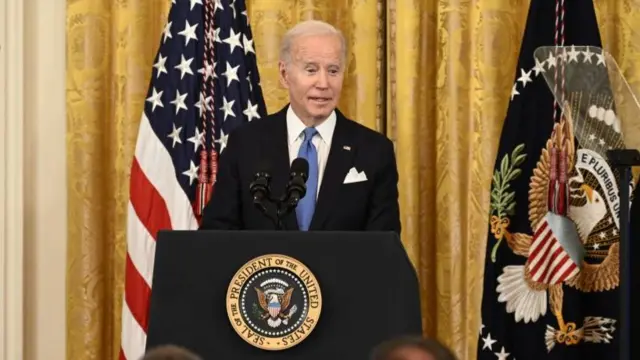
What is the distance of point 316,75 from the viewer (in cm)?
362

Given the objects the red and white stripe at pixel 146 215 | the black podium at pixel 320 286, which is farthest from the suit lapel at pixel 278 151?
the red and white stripe at pixel 146 215

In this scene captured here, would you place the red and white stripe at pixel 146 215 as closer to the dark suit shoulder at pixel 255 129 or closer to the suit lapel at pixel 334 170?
the dark suit shoulder at pixel 255 129

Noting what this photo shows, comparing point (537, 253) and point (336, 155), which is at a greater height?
point (336, 155)

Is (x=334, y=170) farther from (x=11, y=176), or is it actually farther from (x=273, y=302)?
(x=11, y=176)

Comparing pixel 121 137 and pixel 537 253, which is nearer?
pixel 537 253

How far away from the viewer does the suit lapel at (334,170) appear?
3367 mm

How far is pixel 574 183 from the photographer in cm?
419

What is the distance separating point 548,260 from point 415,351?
2.71 m

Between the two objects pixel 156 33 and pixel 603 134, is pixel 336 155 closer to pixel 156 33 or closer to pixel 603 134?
pixel 603 134

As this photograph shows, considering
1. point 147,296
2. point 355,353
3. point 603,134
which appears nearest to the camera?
point 355,353

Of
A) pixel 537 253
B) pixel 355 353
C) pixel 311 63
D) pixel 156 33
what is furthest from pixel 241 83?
pixel 355 353

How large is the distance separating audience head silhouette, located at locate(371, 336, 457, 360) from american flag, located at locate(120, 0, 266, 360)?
112 inches

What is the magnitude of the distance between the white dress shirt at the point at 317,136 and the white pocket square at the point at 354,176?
139mm

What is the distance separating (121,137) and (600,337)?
2312mm
